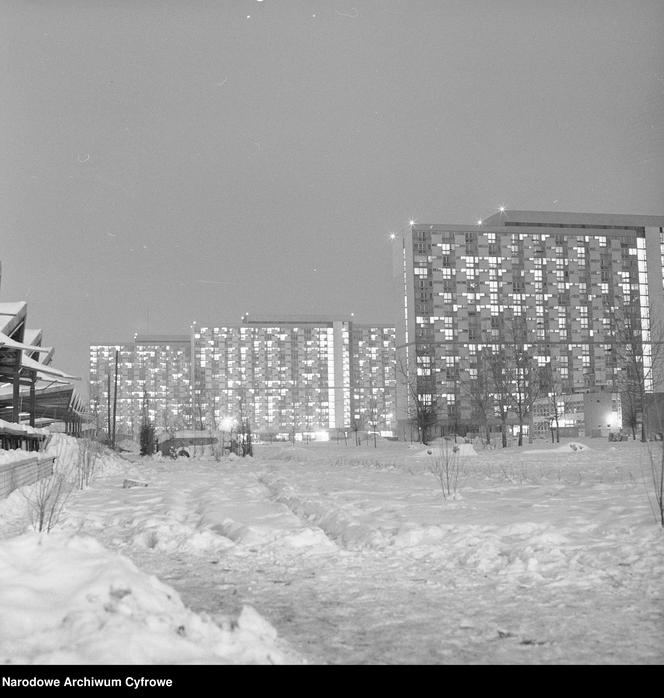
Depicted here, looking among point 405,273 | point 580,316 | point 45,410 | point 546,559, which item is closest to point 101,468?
point 546,559

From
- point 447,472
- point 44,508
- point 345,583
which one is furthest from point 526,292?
point 345,583

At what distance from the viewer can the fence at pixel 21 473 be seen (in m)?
15.5

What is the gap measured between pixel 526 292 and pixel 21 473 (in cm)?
11611

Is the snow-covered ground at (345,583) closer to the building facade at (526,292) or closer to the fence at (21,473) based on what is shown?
the fence at (21,473)

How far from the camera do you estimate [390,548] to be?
10.3m

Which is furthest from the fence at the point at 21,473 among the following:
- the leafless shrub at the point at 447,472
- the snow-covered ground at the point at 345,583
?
the leafless shrub at the point at 447,472

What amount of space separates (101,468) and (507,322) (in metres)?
102

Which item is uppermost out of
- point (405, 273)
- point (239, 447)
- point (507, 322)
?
point (405, 273)

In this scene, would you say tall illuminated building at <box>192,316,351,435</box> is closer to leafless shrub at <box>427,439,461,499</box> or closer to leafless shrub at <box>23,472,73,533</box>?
leafless shrub at <box>427,439,461,499</box>

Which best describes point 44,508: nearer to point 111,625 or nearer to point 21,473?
point 21,473

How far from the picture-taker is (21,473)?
694 inches

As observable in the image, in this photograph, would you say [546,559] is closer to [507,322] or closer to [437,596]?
[437,596]

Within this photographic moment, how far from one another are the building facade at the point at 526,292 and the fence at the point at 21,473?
9774 centimetres
